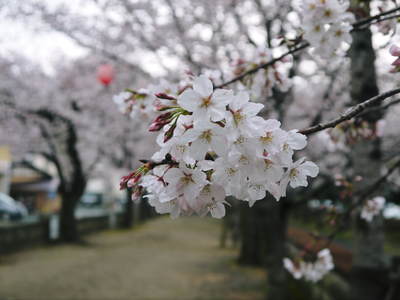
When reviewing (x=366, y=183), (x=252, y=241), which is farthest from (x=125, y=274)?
(x=366, y=183)

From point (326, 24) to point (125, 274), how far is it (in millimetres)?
7014

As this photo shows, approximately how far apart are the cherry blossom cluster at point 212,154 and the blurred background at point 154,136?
3.42ft

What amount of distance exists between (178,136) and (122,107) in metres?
1.17

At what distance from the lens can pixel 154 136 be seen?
9.70 meters

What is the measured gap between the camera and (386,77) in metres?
6.86

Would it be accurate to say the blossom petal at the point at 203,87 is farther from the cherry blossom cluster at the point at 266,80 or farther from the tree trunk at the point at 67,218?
the tree trunk at the point at 67,218

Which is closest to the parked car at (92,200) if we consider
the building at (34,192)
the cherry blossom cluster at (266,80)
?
the building at (34,192)

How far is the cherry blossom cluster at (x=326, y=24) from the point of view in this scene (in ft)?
4.85

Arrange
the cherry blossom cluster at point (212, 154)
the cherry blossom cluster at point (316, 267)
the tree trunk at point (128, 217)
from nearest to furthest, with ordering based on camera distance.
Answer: the cherry blossom cluster at point (212, 154) → the cherry blossom cluster at point (316, 267) → the tree trunk at point (128, 217)

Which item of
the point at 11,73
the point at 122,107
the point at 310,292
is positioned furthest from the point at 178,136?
the point at 11,73

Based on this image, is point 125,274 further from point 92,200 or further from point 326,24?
point 92,200

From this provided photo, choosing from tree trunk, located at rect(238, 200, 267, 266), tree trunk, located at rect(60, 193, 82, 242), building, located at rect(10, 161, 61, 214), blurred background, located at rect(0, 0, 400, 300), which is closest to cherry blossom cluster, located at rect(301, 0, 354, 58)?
blurred background, located at rect(0, 0, 400, 300)

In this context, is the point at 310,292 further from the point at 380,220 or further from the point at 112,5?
the point at 112,5

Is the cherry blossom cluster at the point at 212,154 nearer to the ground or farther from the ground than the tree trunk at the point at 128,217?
farther from the ground
